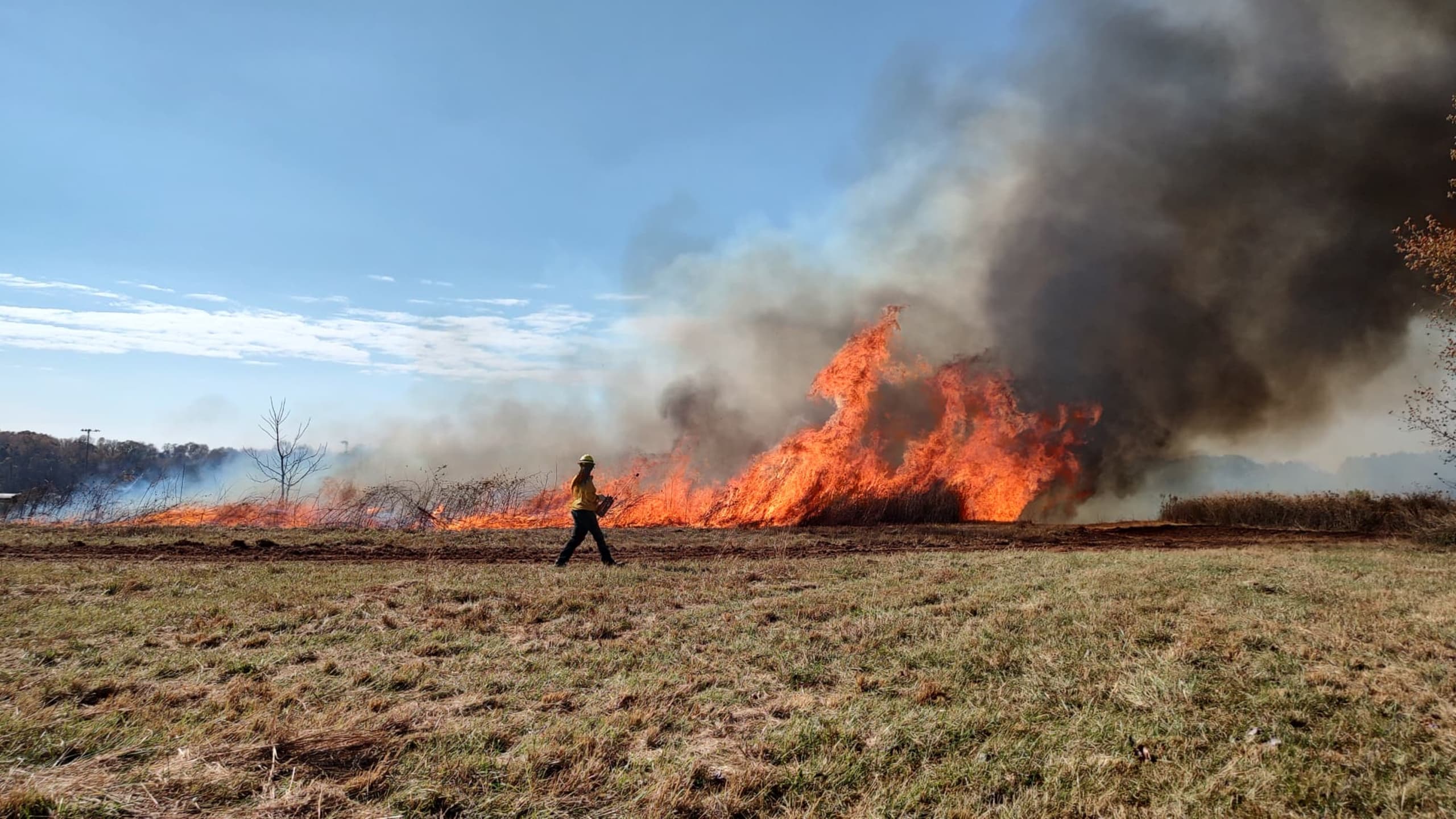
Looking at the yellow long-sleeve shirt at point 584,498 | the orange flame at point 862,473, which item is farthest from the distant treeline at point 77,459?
the yellow long-sleeve shirt at point 584,498

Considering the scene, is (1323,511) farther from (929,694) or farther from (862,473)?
(929,694)

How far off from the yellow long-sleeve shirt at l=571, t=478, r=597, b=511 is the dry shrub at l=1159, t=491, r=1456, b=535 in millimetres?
22618

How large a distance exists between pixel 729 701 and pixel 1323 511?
29.1 m

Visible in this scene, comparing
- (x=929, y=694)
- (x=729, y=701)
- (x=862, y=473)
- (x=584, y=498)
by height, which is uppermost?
(x=862, y=473)

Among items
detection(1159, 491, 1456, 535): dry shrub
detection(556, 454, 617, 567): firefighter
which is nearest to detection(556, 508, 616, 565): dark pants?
detection(556, 454, 617, 567): firefighter

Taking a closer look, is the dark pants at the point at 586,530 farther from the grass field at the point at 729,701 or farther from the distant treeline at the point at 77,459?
the distant treeline at the point at 77,459

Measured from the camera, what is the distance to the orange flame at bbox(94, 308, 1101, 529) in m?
25.7

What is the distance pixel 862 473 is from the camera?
26.7 metres

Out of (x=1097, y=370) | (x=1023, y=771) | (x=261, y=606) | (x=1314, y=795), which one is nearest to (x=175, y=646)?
(x=261, y=606)

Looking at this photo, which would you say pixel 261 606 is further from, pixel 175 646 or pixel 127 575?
pixel 127 575

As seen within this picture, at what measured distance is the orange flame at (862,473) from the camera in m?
25.7

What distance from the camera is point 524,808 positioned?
13.2ft

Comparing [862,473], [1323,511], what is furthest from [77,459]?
[1323,511]

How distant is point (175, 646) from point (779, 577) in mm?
8311
